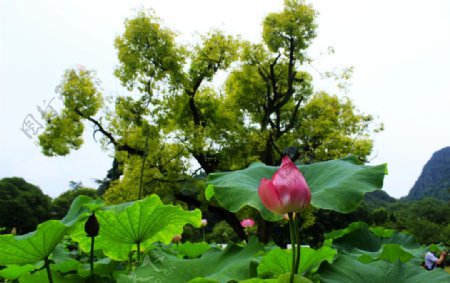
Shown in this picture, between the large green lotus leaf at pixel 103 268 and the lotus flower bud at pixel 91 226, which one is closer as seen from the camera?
the lotus flower bud at pixel 91 226

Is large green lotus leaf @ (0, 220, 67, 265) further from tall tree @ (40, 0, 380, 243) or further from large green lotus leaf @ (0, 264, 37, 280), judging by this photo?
tall tree @ (40, 0, 380, 243)

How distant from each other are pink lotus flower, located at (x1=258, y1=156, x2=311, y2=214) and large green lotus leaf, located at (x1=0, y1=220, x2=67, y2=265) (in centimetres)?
36

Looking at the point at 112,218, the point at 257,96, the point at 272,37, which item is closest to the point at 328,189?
the point at 112,218

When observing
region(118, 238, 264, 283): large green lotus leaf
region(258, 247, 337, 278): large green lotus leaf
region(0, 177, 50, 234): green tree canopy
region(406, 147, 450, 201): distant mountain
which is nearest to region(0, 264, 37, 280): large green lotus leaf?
region(118, 238, 264, 283): large green lotus leaf

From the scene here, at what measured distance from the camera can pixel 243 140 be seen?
36.5 feet

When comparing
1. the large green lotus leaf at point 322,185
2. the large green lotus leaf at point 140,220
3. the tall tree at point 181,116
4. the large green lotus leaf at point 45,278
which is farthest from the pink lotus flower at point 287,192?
the tall tree at point 181,116

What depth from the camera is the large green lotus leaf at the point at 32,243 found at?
2.36ft

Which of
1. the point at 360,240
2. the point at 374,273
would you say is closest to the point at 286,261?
the point at 374,273

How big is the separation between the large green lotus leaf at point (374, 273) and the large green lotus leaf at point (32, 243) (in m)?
0.42

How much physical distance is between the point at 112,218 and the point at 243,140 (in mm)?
10367

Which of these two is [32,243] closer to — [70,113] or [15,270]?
[15,270]

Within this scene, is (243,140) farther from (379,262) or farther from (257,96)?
(379,262)

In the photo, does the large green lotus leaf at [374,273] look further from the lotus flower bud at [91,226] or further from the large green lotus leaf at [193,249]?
the large green lotus leaf at [193,249]

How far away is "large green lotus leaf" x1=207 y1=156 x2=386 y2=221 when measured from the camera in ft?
2.13
